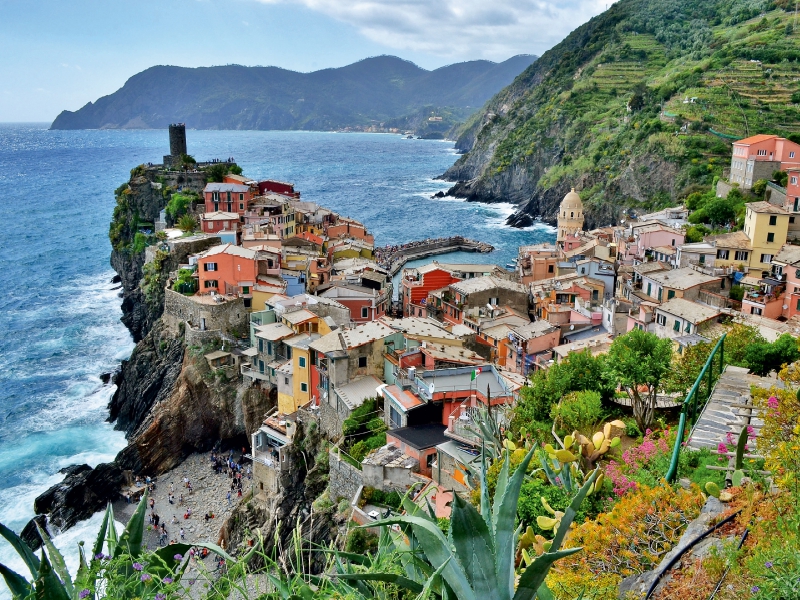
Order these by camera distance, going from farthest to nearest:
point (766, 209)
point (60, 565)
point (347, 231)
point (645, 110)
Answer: point (645, 110)
point (347, 231)
point (766, 209)
point (60, 565)

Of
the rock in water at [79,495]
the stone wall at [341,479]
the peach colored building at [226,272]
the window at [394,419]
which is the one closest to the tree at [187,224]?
the peach colored building at [226,272]

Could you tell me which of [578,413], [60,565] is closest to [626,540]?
[60,565]

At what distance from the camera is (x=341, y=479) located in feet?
71.3

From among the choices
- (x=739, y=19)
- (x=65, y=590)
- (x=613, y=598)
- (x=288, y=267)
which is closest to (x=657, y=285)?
(x=288, y=267)

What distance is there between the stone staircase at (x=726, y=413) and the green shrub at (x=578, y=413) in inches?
104

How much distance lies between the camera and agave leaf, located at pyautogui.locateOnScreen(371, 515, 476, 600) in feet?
18.7

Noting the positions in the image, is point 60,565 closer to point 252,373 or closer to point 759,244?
point 252,373

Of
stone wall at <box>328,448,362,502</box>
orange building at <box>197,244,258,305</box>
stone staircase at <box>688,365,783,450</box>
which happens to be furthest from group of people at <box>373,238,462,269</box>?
stone staircase at <box>688,365,783,450</box>

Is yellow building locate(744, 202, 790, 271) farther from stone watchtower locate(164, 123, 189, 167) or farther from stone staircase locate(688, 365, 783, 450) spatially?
stone watchtower locate(164, 123, 189, 167)

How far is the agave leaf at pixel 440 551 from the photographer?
225 inches

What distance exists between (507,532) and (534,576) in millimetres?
487

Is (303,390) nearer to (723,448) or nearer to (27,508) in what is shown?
(27,508)

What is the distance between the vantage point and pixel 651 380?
1684 centimetres

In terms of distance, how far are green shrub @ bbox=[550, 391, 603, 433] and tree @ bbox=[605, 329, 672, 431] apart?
1002 mm
